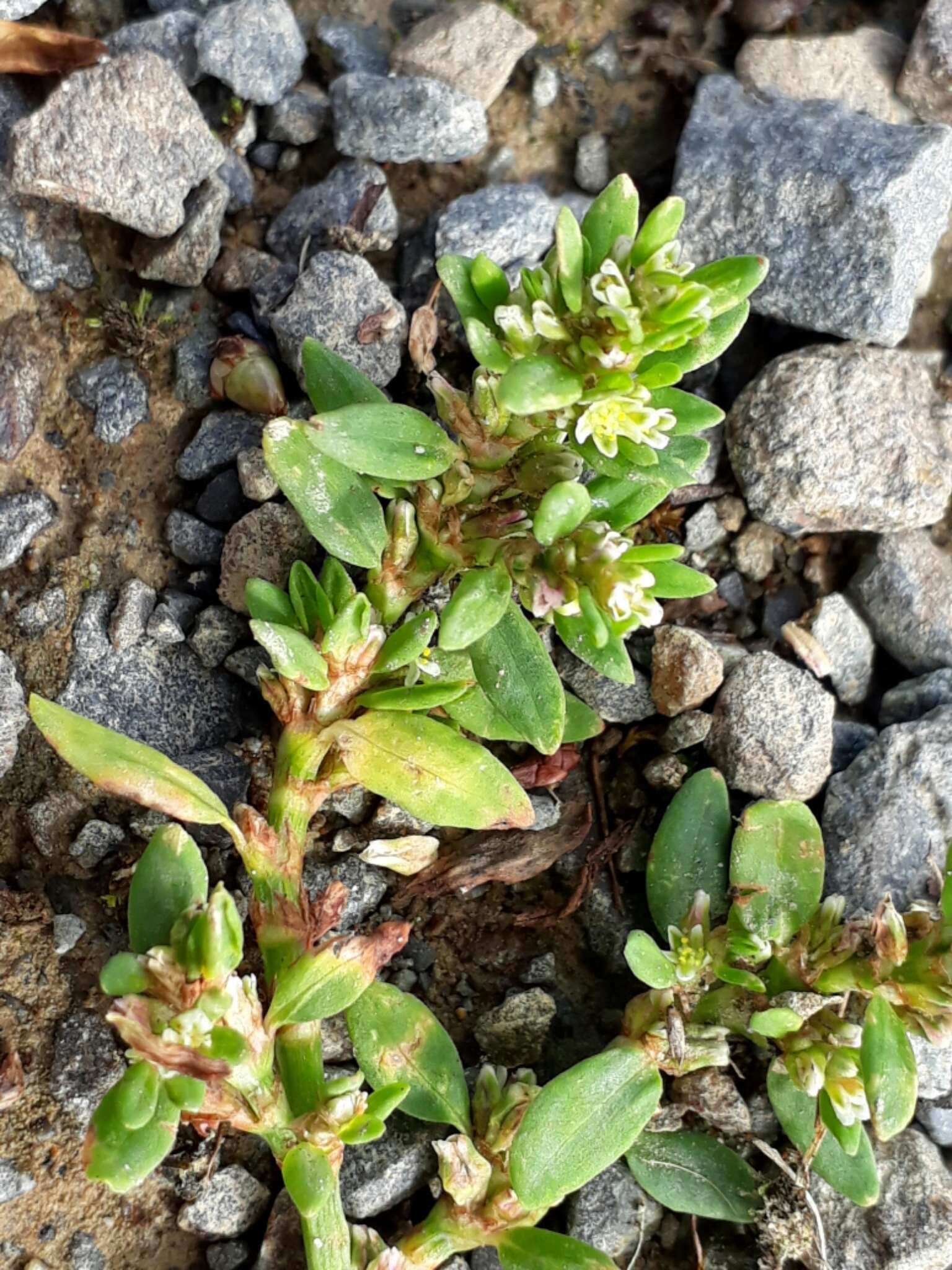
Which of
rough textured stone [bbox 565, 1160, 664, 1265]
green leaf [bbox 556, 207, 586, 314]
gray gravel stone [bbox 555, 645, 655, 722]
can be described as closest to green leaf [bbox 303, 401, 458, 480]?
green leaf [bbox 556, 207, 586, 314]

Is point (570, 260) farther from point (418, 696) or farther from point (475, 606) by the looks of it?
point (418, 696)

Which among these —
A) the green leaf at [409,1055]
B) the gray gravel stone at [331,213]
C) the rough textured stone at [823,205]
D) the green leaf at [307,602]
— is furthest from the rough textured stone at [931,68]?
the green leaf at [409,1055]

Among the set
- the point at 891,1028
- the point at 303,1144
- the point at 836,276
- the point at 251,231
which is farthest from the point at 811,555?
the point at 303,1144

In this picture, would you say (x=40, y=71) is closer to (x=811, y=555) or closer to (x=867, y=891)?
(x=811, y=555)

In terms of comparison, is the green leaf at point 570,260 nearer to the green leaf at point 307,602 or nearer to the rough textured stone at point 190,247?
the green leaf at point 307,602

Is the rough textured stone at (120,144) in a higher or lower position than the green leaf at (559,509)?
higher

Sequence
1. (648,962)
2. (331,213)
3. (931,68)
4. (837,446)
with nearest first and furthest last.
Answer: (648,962)
(837,446)
(331,213)
(931,68)

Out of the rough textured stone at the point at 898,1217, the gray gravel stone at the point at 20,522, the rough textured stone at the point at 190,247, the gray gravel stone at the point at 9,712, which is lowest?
Answer: the rough textured stone at the point at 898,1217

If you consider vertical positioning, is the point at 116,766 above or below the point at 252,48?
below

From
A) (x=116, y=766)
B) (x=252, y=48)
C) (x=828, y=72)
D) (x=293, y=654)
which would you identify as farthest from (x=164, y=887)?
(x=828, y=72)
